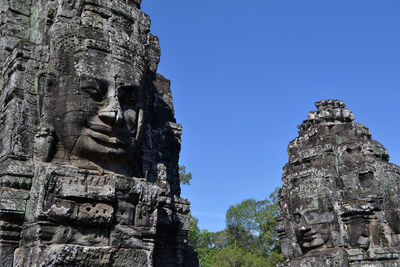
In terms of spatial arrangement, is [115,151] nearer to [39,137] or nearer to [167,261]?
[39,137]

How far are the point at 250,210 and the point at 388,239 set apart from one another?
1092 inches

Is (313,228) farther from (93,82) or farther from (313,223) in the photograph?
(93,82)

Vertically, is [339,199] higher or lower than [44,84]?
higher

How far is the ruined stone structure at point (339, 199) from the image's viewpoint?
967 cm

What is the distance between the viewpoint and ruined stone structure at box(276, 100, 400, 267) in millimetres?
Result: 9672

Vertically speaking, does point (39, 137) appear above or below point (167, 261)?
above

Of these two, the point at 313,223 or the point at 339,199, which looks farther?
the point at 339,199

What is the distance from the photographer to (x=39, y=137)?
15.6ft

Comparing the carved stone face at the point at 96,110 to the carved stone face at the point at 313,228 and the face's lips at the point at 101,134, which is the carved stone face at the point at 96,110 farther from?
the carved stone face at the point at 313,228

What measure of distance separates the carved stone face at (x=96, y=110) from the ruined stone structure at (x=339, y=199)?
21.1 ft

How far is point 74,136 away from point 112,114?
1.63ft

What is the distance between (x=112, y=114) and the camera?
15.7 ft

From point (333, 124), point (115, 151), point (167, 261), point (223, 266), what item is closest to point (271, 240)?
point (223, 266)

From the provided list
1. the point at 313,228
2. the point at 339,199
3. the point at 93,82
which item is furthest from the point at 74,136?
the point at 339,199
